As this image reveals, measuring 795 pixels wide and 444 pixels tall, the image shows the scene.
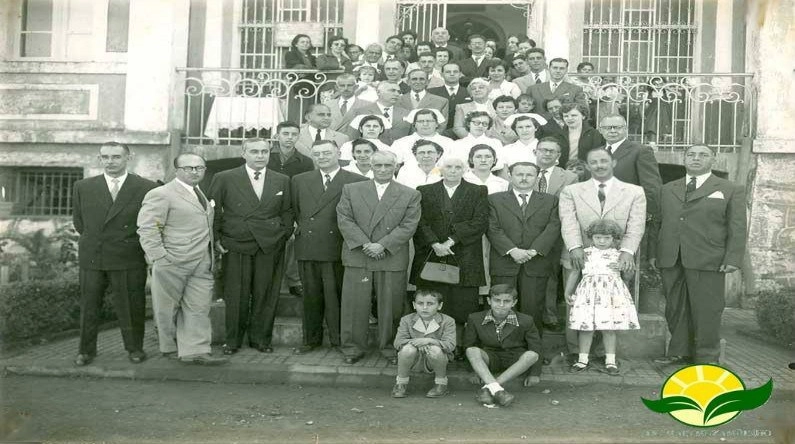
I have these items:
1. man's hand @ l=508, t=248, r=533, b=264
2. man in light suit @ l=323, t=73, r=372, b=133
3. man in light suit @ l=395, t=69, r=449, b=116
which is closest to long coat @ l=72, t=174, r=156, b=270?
man in light suit @ l=323, t=73, r=372, b=133

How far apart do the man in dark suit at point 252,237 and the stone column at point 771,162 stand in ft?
19.6

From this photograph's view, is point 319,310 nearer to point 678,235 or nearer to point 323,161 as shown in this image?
point 323,161

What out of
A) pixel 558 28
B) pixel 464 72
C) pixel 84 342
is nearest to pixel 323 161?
pixel 84 342

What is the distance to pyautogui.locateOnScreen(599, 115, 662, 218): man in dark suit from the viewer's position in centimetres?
633

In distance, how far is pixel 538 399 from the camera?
531 centimetres

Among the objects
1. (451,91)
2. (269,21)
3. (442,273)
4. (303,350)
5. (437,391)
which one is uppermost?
(269,21)

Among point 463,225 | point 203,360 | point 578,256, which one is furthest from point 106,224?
point 578,256

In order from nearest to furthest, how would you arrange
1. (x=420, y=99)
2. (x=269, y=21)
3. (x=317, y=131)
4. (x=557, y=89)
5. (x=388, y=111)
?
(x=317, y=131)
(x=388, y=111)
(x=420, y=99)
(x=557, y=89)
(x=269, y=21)

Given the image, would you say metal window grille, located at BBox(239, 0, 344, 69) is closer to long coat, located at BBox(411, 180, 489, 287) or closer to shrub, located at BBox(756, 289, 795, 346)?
long coat, located at BBox(411, 180, 489, 287)

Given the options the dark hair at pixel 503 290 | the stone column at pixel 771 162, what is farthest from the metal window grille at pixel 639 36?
the dark hair at pixel 503 290

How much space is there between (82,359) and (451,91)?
480 centimetres

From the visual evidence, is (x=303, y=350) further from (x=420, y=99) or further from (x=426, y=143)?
(x=420, y=99)

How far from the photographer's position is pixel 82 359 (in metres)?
5.99

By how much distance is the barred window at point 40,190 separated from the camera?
984cm
